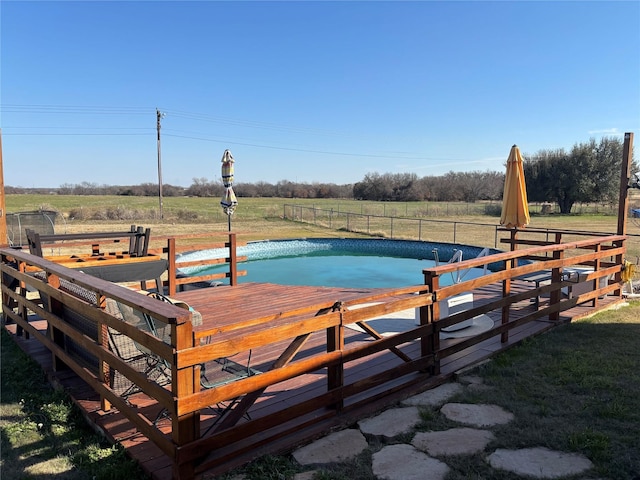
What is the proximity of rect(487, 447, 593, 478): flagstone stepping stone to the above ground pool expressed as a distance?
30.2ft

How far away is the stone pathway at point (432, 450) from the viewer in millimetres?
2393

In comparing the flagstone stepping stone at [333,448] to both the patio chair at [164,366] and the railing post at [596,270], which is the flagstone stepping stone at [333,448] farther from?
the railing post at [596,270]

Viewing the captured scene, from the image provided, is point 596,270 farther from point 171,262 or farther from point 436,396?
point 171,262

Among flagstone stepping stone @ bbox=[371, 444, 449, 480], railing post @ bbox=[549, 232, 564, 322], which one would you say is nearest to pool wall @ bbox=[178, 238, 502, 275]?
railing post @ bbox=[549, 232, 564, 322]

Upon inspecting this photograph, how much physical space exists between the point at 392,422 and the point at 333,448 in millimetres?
527

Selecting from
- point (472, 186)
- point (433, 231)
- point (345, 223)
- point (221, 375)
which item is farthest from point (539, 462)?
point (472, 186)

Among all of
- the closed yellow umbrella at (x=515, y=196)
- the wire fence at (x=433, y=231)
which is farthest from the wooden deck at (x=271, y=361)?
the wire fence at (x=433, y=231)

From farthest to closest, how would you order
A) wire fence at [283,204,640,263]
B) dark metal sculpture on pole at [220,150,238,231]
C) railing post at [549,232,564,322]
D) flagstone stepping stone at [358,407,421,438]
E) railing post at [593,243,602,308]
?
1. wire fence at [283,204,640,263]
2. dark metal sculpture on pole at [220,150,238,231]
3. railing post at [593,243,602,308]
4. railing post at [549,232,564,322]
5. flagstone stepping stone at [358,407,421,438]

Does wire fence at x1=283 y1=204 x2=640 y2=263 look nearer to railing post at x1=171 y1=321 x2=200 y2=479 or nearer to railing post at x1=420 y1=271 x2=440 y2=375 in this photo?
railing post at x1=420 y1=271 x2=440 y2=375

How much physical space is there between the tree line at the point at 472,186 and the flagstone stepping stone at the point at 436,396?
117 ft

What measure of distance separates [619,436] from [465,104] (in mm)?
25566

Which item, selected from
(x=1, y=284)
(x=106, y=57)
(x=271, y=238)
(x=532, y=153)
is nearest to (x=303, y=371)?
(x=1, y=284)

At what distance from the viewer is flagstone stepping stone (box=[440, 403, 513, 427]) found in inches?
117

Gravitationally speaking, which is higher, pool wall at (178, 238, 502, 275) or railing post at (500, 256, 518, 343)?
railing post at (500, 256, 518, 343)
